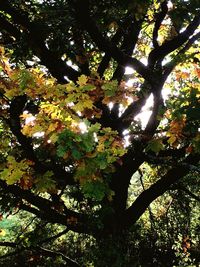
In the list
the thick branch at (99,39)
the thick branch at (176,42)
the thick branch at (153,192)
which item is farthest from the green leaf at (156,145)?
the thick branch at (176,42)

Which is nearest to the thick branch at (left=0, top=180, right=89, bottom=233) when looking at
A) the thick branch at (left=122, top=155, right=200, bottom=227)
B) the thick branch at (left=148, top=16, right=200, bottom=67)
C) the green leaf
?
the thick branch at (left=122, top=155, right=200, bottom=227)

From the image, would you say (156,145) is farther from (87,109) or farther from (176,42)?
(176,42)

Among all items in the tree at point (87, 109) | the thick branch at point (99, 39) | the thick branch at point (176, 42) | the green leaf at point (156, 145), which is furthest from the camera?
the thick branch at point (176, 42)

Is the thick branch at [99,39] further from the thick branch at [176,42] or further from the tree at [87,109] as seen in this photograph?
the thick branch at [176,42]

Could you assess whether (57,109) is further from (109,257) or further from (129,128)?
(129,128)

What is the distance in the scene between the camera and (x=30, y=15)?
6672 millimetres

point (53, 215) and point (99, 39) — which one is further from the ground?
point (99, 39)

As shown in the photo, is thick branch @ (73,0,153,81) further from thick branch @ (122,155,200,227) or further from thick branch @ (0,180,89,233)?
thick branch @ (0,180,89,233)

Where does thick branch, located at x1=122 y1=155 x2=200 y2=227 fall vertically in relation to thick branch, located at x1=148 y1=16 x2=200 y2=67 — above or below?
below

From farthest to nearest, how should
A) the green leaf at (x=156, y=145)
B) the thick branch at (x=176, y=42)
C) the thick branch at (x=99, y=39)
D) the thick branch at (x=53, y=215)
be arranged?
1. the thick branch at (x=53, y=215)
2. the thick branch at (x=176, y=42)
3. the green leaf at (x=156, y=145)
4. the thick branch at (x=99, y=39)

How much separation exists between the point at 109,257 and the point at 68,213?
1.73 m

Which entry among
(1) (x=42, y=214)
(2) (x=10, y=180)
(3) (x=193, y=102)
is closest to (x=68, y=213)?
(1) (x=42, y=214)

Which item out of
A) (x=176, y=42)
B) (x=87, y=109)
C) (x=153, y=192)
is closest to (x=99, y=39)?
(x=87, y=109)

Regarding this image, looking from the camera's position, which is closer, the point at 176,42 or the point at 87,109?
the point at 87,109
